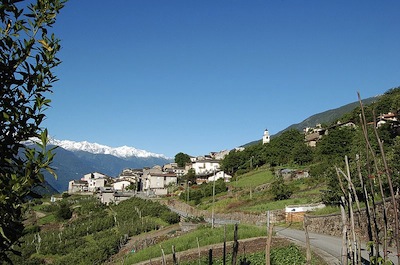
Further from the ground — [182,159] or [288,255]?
[182,159]

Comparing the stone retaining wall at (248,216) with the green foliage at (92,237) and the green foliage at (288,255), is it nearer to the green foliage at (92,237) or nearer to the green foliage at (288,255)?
the green foliage at (92,237)

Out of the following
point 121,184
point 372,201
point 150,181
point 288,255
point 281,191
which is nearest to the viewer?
point 372,201

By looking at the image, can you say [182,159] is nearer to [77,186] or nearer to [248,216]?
[77,186]

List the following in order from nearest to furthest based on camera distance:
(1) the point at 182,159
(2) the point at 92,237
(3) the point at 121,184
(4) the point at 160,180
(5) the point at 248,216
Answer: (5) the point at 248,216, (2) the point at 92,237, (4) the point at 160,180, (3) the point at 121,184, (1) the point at 182,159

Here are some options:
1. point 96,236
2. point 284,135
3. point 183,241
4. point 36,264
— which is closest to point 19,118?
point 183,241

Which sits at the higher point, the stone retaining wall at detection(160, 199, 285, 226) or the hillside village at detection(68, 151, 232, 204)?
the hillside village at detection(68, 151, 232, 204)

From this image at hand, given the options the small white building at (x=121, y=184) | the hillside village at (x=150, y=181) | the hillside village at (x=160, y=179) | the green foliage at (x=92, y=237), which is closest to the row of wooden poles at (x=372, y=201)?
the green foliage at (x=92, y=237)

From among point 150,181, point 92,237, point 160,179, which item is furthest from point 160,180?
point 92,237

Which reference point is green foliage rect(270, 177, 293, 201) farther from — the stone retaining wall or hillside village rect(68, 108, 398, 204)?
hillside village rect(68, 108, 398, 204)

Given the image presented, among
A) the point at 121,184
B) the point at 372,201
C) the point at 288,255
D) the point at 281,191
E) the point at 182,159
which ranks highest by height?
the point at 182,159

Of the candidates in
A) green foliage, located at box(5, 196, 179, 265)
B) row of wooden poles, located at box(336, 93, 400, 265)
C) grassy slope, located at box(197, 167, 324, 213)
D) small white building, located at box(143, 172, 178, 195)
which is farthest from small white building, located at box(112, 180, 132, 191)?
row of wooden poles, located at box(336, 93, 400, 265)

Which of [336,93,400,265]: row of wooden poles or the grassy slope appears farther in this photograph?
the grassy slope

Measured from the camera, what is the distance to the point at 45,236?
4934 cm

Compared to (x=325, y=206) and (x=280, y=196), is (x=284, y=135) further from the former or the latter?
(x=325, y=206)
